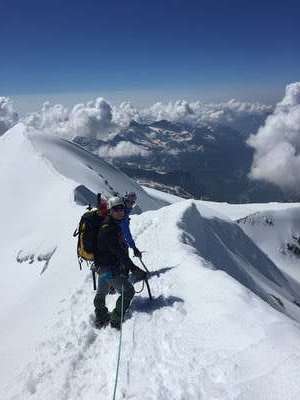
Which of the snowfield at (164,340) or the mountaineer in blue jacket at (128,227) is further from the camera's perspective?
the mountaineer in blue jacket at (128,227)

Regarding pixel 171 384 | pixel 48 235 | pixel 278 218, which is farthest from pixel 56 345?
pixel 278 218

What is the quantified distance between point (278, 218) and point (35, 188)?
249ft

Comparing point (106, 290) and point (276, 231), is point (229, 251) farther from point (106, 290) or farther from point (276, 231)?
point (276, 231)

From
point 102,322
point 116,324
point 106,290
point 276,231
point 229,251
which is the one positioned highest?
point 106,290

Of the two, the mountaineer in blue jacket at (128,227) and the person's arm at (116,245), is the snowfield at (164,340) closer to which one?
the mountaineer in blue jacket at (128,227)

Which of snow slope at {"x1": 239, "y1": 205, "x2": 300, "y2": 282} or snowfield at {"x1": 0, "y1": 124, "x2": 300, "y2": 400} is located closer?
snowfield at {"x1": 0, "y1": 124, "x2": 300, "y2": 400}

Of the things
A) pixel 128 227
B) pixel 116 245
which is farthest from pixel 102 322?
pixel 128 227

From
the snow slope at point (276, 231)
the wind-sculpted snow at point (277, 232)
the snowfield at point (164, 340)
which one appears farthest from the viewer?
the wind-sculpted snow at point (277, 232)

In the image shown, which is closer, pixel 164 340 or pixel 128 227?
pixel 164 340

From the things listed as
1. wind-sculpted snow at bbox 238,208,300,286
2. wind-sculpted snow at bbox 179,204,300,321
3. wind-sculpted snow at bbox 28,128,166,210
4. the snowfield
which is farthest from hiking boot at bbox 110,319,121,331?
wind-sculpted snow at bbox 238,208,300,286

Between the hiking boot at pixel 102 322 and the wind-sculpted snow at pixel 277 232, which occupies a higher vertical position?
the hiking boot at pixel 102 322

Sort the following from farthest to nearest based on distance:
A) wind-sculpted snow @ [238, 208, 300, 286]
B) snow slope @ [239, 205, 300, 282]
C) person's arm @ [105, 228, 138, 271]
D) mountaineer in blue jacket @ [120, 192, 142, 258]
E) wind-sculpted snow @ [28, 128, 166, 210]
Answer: wind-sculpted snow @ [238, 208, 300, 286] → snow slope @ [239, 205, 300, 282] → wind-sculpted snow @ [28, 128, 166, 210] → mountaineer in blue jacket @ [120, 192, 142, 258] → person's arm @ [105, 228, 138, 271]

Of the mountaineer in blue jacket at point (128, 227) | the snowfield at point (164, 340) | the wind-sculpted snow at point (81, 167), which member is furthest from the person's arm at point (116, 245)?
the wind-sculpted snow at point (81, 167)

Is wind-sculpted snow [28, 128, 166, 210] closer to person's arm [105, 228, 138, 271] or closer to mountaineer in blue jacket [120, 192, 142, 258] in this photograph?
mountaineer in blue jacket [120, 192, 142, 258]
